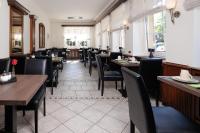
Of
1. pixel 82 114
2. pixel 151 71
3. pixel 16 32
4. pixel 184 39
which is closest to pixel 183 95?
pixel 151 71

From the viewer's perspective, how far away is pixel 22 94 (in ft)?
5.75

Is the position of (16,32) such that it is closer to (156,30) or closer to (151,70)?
(156,30)

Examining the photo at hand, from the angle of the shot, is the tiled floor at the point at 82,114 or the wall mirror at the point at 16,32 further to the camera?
the wall mirror at the point at 16,32

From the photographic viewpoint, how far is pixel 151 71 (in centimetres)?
375

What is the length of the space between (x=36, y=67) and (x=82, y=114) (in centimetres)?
111

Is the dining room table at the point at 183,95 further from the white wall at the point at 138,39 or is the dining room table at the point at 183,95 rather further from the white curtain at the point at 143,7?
the white wall at the point at 138,39

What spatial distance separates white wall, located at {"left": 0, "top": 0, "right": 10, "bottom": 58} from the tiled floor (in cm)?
148

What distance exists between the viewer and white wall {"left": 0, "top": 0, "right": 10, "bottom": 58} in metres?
4.72

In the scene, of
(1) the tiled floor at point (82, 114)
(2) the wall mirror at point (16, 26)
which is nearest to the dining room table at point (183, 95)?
(1) the tiled floor at point (82, 114)

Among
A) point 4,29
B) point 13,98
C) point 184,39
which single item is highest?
point 4,29

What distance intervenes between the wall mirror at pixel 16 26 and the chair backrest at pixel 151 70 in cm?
361

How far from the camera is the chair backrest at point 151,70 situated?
367 cm

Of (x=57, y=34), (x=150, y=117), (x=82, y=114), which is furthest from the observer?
(x=57, y=34)

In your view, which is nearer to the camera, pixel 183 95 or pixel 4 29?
pixel 183 95
